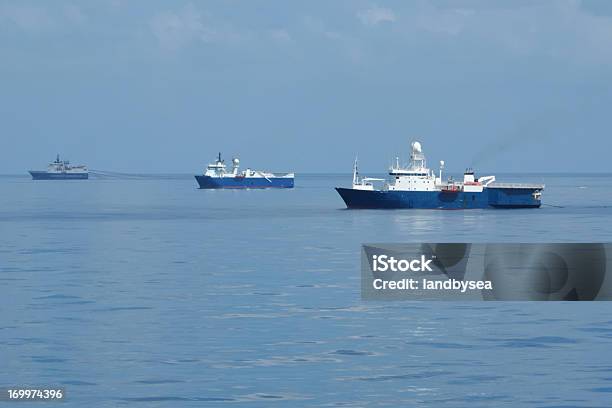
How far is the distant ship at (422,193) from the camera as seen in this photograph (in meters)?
134

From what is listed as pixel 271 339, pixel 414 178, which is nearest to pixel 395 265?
pixel 271 339

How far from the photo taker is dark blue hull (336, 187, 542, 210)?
135 metres

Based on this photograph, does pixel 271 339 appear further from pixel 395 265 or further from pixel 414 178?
pixel 414 178

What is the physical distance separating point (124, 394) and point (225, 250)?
4494 cm

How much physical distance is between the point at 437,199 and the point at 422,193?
1.96 metres

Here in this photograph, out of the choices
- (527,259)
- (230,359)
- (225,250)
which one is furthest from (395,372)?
(225,250)

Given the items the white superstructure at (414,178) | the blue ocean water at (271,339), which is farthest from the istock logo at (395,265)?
the white superstructure at (414,178)

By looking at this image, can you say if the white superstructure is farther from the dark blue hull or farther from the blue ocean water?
the blue ocean water

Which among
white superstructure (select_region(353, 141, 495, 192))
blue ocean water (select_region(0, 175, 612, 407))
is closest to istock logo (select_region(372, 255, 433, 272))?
blue ocean water (select_region(0, 175, 612, 407))

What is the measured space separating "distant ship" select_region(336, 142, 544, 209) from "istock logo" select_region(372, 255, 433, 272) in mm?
75080

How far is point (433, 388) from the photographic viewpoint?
26656 millimetres

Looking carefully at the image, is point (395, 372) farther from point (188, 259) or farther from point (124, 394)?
point (188, 259)

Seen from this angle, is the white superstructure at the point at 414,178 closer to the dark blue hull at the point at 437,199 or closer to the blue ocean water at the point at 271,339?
the dark blue hull at the point at 437,199

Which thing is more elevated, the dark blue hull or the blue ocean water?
the dark blue hull
